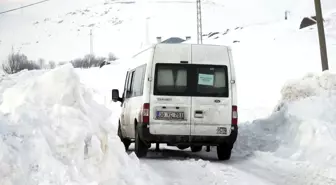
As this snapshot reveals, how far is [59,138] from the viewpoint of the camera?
6.39 metres

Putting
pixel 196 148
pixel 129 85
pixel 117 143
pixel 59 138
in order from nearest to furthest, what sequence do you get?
pixel 59 138, pixel 117 143, pixel 129 85, pixel 196 148

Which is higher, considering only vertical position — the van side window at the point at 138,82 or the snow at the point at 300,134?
the van side window at the point at 138,82

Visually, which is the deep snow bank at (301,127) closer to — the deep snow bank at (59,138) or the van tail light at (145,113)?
the van tail light at (145,113)

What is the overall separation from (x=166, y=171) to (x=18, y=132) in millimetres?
4214

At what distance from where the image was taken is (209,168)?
33.6 ft

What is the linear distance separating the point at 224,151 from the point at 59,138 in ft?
21.0

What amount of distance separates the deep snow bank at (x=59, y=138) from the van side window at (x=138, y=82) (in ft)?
14.8

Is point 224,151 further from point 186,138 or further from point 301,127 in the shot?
point 301,127

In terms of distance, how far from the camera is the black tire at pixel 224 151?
12.1 metres

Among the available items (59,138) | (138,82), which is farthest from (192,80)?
(59,138)

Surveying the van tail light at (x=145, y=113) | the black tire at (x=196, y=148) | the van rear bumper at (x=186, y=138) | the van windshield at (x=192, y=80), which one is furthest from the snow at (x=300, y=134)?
the van tail light at (x=145, y=113)

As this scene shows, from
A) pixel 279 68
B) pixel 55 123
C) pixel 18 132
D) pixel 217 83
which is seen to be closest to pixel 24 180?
pixel 18 132

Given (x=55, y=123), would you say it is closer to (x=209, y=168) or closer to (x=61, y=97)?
(x=61, y=97)

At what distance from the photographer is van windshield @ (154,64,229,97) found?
1188 centimetres
